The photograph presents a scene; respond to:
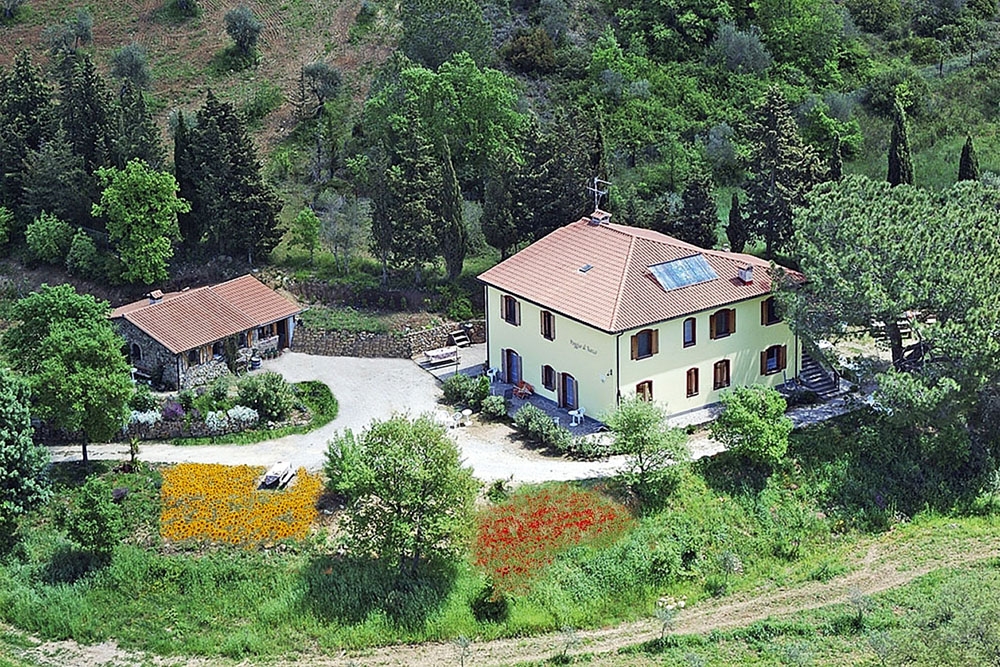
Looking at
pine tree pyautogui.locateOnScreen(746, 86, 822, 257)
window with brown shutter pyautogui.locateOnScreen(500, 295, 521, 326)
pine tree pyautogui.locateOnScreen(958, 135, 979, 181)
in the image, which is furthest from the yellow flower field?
pine tree pyautogui.locateOnScreen(958, 135, 979, 181)

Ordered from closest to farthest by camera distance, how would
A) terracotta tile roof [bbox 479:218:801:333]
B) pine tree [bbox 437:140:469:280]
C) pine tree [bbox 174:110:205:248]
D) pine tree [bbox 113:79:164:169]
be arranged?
terracotta tile roof [bbox 479:218:801:333] < pine tree [bbox 437:140:469:280] < pine tree [bbox 113:79:164:169] < pine tree [bbox 174:110:205:248]

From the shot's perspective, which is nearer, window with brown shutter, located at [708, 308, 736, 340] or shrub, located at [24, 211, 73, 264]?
window with brown shutter, located at [708, 308, 736, 340]

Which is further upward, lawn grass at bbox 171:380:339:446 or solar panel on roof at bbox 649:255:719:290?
solar panel on roof at bbox 649:255:719:290

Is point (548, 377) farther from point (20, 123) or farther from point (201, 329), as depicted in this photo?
point (20, 123)

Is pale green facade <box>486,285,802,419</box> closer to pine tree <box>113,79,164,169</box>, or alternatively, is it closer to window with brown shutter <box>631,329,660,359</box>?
window with brown shutter <box>631,329,660,359</box>

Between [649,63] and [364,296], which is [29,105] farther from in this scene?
[649,63]

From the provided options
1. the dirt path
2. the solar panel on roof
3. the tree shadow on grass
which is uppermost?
the solar panel on roof

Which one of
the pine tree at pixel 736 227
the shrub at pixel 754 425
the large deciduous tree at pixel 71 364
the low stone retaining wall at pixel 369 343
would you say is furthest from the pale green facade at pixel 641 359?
the large deciduous tree at pixel 71 364
